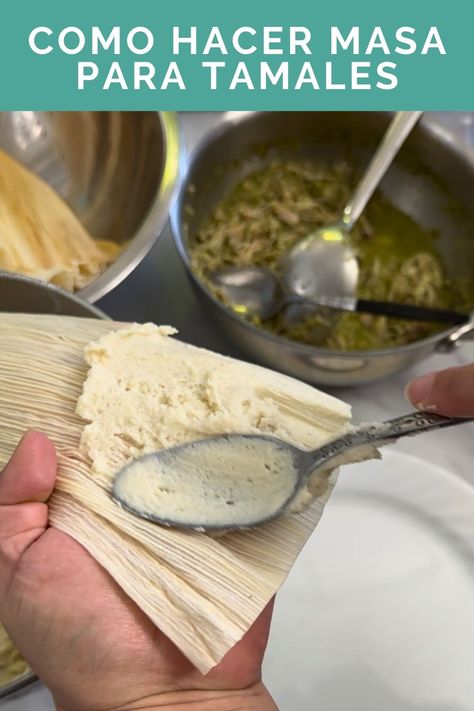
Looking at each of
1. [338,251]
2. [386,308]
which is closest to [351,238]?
[338,251]

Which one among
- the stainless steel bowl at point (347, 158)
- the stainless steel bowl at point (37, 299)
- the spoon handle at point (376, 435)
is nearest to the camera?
the spoon handle at point (376, 435)

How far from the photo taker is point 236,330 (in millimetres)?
835

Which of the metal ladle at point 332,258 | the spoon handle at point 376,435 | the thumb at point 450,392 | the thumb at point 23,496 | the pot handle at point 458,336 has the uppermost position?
the metal ladle at point 332,258

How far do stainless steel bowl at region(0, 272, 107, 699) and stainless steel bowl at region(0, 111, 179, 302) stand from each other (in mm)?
234

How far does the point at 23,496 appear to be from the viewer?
1.76ft

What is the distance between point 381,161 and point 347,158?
0.10 meters

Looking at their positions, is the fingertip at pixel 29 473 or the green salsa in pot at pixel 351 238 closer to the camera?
the fingertip at pixel 29 473

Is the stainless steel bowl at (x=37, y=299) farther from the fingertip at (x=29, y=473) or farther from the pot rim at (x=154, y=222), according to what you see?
the fingertip at (x=29, y=473)

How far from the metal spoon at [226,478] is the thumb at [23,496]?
6 cm

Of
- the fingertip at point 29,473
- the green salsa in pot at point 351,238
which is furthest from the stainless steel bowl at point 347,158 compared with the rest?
the fingertip at point 29,473

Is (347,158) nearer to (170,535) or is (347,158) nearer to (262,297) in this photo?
(262,297)

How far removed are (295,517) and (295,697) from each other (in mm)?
330

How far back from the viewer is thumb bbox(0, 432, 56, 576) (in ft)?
1.73

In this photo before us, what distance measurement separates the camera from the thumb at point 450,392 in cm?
57
